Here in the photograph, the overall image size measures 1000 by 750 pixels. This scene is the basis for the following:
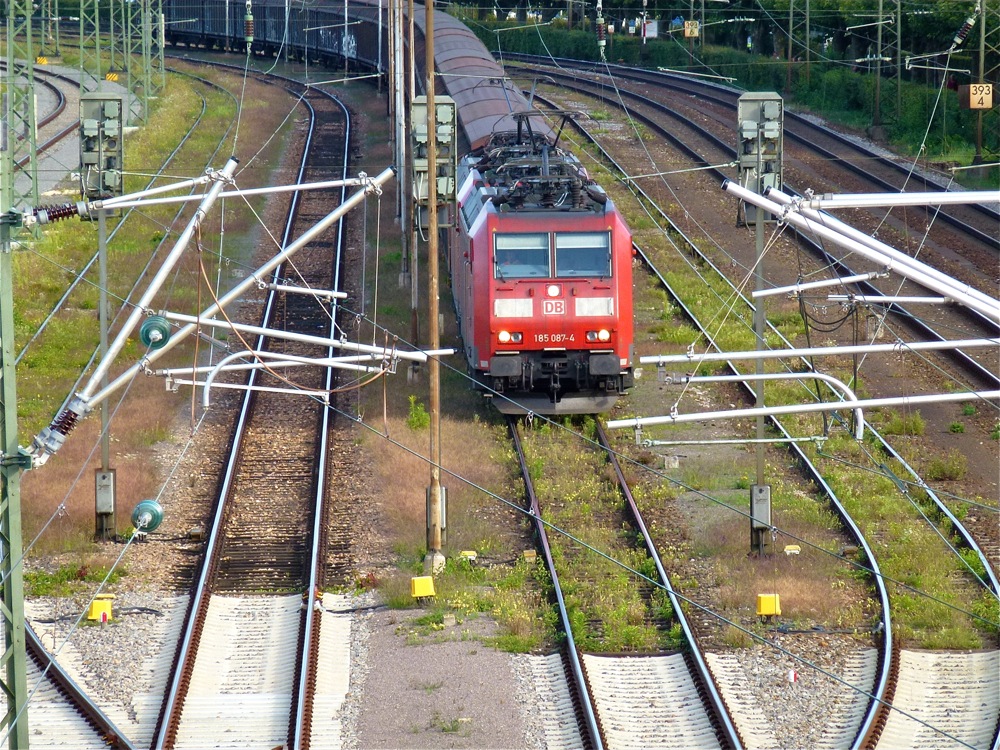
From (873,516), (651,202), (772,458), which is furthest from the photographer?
(651,202)

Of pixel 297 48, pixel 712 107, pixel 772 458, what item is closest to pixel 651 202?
pixel 712 107

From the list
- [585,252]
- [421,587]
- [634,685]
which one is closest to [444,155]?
[585,252]

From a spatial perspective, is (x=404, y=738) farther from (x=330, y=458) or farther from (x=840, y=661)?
(x=330, y=458)

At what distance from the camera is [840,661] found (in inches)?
604

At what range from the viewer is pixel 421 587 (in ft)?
55.3

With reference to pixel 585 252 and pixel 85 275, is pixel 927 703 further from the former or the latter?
pixel 85 275

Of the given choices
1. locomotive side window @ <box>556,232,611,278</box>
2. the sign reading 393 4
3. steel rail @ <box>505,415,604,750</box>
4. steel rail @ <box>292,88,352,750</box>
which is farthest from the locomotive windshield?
the sign reading 393 4

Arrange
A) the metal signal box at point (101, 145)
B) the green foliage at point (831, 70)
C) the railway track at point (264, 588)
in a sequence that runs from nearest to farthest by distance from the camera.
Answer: the railway track at point (264, 588)
the metal signal box at point (101, 145)
the green foliage at point (831, 70)

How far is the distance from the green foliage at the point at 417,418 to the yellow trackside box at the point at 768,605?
791cm

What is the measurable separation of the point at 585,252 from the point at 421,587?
6.59 metres

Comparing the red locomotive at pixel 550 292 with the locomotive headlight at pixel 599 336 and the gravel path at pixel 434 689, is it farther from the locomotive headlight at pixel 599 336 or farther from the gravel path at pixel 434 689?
the gravel path at pixel 434 689

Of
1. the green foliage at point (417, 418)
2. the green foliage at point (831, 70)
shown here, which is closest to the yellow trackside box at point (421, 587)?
the green foliage at point (417, 418)

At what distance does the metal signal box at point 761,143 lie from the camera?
1711 centimetres

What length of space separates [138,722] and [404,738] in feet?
8.06
